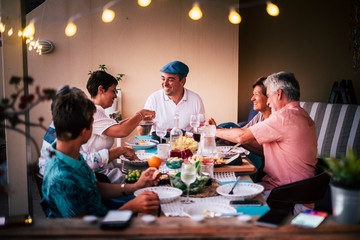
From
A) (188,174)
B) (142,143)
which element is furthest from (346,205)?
(142,143)

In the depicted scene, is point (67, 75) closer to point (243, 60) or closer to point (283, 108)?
point (243, 60)

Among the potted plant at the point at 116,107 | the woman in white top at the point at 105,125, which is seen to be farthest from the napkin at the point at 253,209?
the potted plant at the point at 116,107

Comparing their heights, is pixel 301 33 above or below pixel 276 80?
above

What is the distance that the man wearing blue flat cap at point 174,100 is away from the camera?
4.07 m

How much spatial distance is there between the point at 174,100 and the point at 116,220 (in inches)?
117

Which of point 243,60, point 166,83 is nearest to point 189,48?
point 243,60

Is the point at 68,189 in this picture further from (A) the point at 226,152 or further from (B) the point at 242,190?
(A) the point at 226,152

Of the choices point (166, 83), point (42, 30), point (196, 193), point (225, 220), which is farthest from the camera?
point (42, 30)

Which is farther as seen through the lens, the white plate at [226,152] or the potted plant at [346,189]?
the white plate at [226,152]

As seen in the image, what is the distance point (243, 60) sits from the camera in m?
6.22

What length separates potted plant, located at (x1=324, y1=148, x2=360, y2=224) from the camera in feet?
3.95

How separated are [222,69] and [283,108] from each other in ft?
10.7

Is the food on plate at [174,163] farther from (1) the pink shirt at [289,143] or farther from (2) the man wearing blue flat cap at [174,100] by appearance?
(2) the man wearing blue flat cap at [174,100]

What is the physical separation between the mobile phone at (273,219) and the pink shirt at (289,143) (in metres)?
1.32
